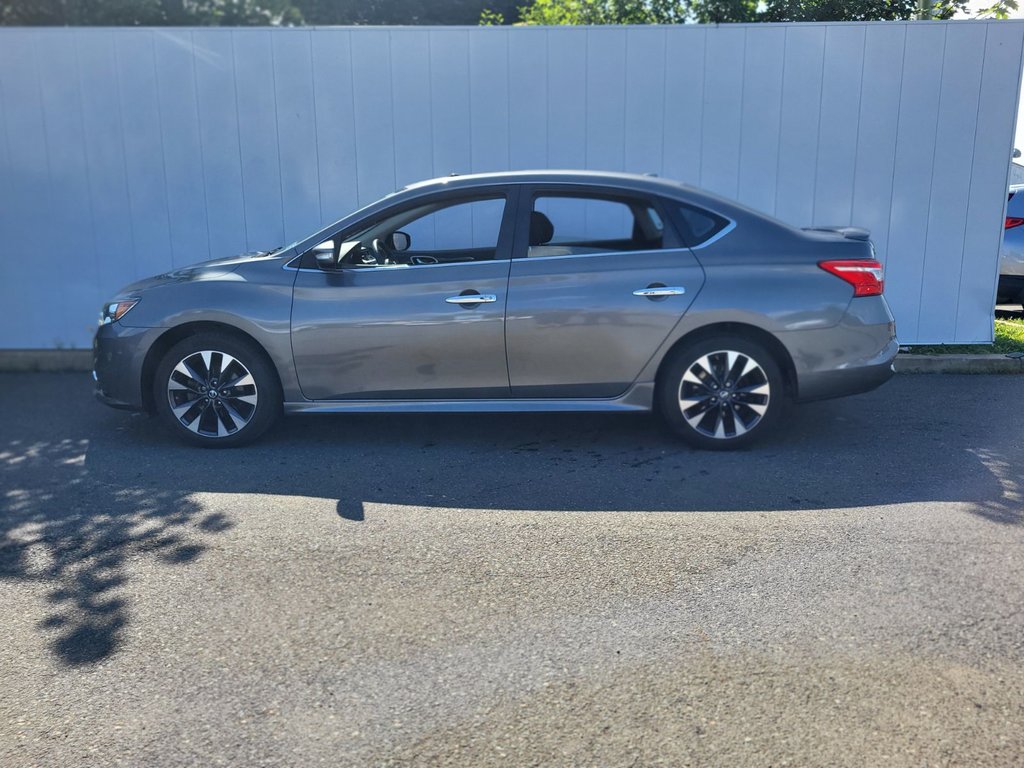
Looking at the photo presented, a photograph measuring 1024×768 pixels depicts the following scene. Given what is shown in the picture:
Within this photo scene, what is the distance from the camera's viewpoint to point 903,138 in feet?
26.9

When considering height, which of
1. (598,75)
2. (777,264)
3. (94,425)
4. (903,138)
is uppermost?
(598,75)

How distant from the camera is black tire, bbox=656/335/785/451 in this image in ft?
18.3

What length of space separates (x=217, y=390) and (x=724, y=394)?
3173 mm

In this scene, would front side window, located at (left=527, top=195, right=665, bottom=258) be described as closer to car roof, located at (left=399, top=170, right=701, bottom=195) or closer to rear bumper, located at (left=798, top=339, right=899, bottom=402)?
car roof, located at (left=399, top=170, right=701, bottom=195)

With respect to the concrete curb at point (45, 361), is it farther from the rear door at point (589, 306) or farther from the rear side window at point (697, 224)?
the rear side window at point (697, 224)

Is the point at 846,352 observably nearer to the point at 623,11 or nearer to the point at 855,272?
the point at 855,272

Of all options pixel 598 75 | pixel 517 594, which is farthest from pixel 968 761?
pixel 598 75

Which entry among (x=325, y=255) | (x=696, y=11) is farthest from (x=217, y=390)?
(x=696, y=11)

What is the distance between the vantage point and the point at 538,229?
5777 mm

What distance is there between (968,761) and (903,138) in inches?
266

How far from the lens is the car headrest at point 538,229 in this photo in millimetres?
5758

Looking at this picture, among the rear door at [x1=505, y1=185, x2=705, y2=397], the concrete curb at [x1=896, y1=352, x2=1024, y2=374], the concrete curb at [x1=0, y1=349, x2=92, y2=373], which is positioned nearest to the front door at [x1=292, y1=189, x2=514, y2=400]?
the rear door at [x1=505, y1=185, x2=705, y2=397]

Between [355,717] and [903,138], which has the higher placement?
[903,138]

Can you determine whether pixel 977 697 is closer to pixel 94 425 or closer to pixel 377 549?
pixel 377 549
